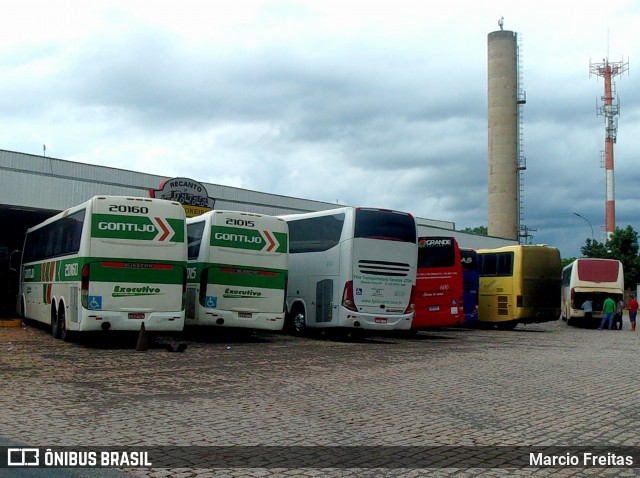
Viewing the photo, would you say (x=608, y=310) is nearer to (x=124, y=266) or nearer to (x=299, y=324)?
(x=299, y=324)

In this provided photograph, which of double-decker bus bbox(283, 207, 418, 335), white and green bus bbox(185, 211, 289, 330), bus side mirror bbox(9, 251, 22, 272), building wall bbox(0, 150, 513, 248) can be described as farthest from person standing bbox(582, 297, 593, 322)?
bus side mirror bbox(9, 251, 22, 272)

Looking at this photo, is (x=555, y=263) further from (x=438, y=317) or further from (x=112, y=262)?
(x=112, y=262)

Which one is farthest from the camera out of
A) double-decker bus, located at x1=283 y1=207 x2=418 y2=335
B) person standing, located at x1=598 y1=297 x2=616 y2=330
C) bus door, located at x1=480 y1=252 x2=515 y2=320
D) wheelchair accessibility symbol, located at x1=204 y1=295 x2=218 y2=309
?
person standing, located at x1=598 y1=297 x2=616 y2=330

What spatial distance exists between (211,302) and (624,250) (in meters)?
60.4

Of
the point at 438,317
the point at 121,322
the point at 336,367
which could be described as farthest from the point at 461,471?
the point at 438,317

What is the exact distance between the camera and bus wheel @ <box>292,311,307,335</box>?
2255 cm

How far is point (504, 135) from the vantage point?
234ft

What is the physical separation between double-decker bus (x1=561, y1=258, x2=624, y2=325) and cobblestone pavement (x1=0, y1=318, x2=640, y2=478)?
18.2 meters

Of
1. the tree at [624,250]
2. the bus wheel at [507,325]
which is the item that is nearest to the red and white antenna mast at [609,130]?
the tree at [624,250]

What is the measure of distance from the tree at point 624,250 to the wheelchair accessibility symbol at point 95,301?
61.7 metres

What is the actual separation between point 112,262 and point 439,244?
12403 millimetres

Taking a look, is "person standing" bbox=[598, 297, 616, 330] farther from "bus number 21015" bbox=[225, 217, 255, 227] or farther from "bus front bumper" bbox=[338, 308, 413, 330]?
"bus number 21015" bbox=[225, 217, 255, 227]

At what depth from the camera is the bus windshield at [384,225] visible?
66.8 ft

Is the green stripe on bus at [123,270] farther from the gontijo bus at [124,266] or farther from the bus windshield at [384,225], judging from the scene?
the bus windshield at [384,225]
